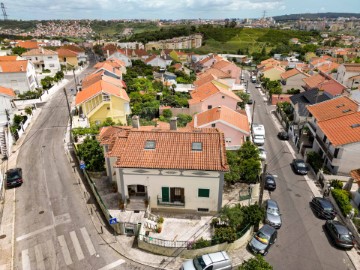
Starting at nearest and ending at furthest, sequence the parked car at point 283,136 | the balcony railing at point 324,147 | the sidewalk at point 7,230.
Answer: the sidewalk at point 7,230
the balcony railing at point 324,147
the parked car at point 283,136

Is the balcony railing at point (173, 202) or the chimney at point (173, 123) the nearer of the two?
the balcony railing at point (173, 202)

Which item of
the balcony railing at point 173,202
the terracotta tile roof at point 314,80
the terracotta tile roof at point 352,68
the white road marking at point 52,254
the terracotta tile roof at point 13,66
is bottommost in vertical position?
the white road marking at point 52,254

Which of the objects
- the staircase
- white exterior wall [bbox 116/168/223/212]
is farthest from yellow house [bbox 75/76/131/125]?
white exterior wall [bbox 116/168/223/212]

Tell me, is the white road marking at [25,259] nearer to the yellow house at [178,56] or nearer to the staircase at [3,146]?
the staircase at [3,146]

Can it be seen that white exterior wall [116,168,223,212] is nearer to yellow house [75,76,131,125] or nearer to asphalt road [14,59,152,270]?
asphalt road [14,59,152,270]

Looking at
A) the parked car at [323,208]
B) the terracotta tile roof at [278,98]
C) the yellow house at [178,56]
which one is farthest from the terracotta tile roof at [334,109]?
the yellow house at [178,56]

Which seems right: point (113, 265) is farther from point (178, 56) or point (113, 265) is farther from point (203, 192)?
point (178, 56)

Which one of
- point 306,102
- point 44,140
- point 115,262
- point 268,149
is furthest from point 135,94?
point 115,262

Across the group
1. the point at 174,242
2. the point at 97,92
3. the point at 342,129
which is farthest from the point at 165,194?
the point at 97,92
